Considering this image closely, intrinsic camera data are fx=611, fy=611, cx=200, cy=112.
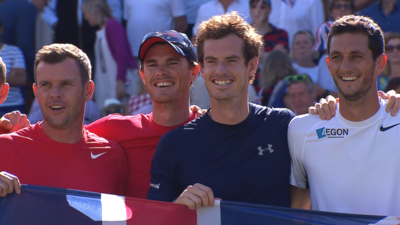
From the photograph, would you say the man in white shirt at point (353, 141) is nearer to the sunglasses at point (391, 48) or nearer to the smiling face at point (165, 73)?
the smiling face at point (165, 73)

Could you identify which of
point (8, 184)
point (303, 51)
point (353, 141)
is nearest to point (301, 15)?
point (303, 51)

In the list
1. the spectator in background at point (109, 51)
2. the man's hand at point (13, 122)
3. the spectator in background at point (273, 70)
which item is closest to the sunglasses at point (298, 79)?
the spectator in background at point (273, 70)

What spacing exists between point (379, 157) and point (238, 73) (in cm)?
107

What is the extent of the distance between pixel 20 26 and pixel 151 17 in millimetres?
1955

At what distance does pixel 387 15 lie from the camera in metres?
8.72

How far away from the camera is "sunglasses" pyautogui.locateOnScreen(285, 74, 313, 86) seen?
307 inches

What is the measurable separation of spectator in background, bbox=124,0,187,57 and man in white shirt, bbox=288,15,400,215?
5.33 m

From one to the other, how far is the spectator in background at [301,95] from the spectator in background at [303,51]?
693 millimetres

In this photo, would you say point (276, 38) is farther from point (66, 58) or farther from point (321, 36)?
point (66, 58)

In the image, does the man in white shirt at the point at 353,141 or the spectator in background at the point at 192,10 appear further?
the spectator in background at the point at 192,10

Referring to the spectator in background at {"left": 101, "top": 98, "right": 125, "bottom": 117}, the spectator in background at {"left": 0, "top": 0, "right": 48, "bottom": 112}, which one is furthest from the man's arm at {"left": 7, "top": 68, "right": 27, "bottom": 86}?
the spectator in background at {"left": 101, "top": 98, "right": 125, "bottom": 117}

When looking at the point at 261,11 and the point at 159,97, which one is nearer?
the point at 159,97

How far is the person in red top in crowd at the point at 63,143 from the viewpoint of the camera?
4148 millimetres

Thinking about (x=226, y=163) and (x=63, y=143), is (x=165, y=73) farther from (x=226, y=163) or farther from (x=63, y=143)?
(x=226, y=163)
